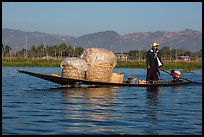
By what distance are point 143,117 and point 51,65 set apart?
37034 mm

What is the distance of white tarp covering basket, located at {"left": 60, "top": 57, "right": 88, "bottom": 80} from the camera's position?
14.3 m

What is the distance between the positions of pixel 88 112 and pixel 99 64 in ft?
20.2

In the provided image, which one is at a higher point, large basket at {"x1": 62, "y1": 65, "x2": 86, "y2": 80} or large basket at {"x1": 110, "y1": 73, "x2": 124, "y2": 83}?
large basket at {"x1": 62, "y1": 65, "x2": 86, "y2": 80}

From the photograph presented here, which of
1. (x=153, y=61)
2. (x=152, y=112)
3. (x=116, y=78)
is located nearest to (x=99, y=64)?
(x=116, y=78)

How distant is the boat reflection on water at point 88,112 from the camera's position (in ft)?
22.4

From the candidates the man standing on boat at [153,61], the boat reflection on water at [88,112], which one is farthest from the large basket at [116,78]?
the boat reflection on water at [88,112]

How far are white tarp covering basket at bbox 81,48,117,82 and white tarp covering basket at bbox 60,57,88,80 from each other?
29 centimetres

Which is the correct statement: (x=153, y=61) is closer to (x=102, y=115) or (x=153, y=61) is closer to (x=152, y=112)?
(x=152, y=112)

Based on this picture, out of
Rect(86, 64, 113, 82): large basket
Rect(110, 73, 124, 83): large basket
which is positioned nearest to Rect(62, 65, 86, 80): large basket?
Rect(86, 64, 113, 82): large basket

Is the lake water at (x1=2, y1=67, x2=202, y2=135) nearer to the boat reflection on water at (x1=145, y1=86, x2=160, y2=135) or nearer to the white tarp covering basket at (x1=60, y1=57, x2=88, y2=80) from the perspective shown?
the boat reflection on water at (x1=145, y1=86, x2=160, y2=135)

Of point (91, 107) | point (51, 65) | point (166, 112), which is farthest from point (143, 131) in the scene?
point (51, 65)

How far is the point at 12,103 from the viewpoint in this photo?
1012 centimetres

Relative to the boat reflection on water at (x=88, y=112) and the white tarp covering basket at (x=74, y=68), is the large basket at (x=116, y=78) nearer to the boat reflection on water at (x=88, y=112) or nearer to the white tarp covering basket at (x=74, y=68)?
the white tarp covering basket at (x=74, y=68)

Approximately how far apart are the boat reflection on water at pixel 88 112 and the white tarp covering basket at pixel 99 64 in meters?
2.23
